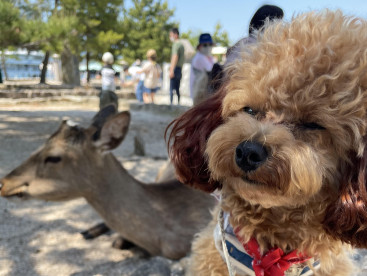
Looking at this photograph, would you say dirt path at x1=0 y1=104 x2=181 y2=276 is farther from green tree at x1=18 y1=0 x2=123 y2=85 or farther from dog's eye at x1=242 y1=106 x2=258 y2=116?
green tree at x1=18 y1=0 x2=123 y2=85

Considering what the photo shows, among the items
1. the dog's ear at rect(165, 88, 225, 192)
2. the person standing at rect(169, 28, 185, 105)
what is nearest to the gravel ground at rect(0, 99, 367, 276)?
the dog's ear at rect(165, 88, 225, 192)

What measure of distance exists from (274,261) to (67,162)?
1961 mm

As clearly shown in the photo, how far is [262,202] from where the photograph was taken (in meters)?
1.23

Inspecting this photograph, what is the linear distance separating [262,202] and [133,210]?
169cm

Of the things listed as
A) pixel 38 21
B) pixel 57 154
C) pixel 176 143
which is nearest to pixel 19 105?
pixel 38 21

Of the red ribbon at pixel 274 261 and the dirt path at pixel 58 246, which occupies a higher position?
the red ribbon at pixel 274 261

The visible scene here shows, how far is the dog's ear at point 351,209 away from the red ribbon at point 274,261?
0.75 feet

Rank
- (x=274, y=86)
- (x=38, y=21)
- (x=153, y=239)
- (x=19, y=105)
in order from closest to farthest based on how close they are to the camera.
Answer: (x=274, y=86) < (x=153, y=239) < (x=38, y=21) < (x=19, y=105)

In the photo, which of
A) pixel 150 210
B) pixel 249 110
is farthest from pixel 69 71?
pixel 249 110

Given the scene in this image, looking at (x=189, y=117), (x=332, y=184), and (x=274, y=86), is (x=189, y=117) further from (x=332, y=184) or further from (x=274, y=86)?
(x=332, y=184)

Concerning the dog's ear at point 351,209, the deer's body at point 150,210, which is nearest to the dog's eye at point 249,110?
the dog's ear at point 351,209

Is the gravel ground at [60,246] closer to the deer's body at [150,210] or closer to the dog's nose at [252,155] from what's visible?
the deer's body at [150,210]

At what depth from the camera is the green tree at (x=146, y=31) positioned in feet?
114

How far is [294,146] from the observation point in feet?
3.74
